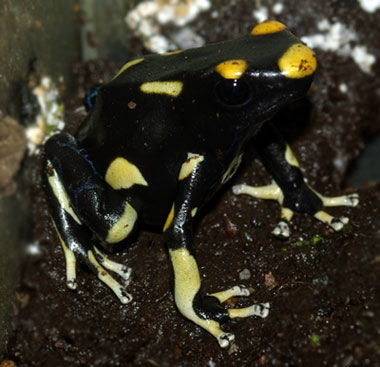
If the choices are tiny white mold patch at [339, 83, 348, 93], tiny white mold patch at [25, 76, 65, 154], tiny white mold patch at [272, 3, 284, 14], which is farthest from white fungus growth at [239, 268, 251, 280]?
tiny white mold patch at [272, 3, 284, 14]

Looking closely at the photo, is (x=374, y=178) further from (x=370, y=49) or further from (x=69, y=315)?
(x=69, y=315)

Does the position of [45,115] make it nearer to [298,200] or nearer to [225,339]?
[298,200]

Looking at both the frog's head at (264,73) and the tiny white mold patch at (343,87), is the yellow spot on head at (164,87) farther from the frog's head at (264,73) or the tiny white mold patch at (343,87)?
the tiny white mold patch at (343,87)

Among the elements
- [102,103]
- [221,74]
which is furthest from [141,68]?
[221,74]

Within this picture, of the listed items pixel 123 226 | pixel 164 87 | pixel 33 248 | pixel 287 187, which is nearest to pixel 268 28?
pixel 164 87

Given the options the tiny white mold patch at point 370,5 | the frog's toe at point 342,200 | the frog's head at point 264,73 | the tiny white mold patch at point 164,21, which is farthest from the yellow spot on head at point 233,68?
the tiny white mold patch at point 370,5

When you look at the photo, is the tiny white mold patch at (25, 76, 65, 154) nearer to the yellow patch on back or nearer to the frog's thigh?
the frog's thigh
